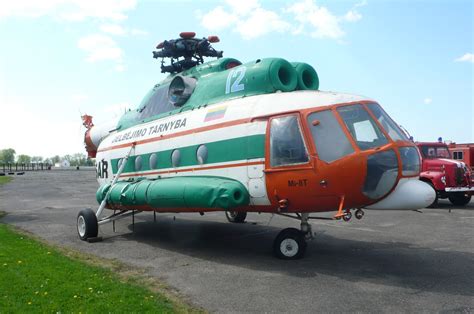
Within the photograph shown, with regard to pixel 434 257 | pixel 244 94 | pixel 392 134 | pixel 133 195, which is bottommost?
pixel 434 257

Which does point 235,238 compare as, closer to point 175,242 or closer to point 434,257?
point 175,242

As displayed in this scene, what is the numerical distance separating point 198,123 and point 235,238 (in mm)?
3361

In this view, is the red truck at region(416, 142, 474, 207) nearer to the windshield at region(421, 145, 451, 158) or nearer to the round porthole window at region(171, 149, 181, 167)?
the windshield at region(421, 145, 451, 158)

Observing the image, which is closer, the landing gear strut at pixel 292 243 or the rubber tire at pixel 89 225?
the landing gear strut at pixel 292 243

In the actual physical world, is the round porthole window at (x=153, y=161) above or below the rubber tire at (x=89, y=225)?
above

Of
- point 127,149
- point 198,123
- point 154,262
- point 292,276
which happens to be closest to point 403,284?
point 292,276

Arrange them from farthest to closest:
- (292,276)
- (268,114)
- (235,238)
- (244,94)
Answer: (235,238) → (244,94) → (268,114) → (292,276)

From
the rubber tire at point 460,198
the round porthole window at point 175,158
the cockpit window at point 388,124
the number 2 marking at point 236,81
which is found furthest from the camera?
the rubber tire at point 460,198

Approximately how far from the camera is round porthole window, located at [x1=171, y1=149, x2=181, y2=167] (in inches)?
381

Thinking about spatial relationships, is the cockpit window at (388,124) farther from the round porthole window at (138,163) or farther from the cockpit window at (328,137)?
the round porthole window at (138,163)

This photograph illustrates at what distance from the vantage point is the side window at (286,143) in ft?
24.3

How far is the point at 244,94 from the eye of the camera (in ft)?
29.2

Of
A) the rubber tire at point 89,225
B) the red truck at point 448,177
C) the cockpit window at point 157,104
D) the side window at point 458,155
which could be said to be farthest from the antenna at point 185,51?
the side window at point 458,155

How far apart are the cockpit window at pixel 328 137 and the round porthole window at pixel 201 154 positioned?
2515 mm
